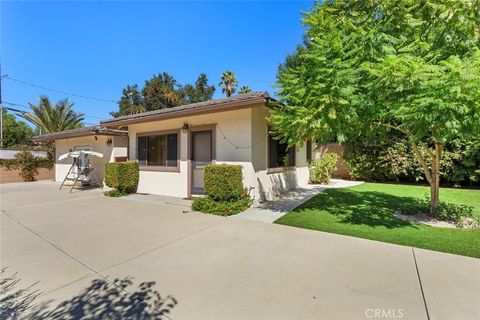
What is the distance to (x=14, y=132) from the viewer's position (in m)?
35.8

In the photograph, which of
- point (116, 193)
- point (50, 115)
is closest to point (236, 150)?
point (116, 193)

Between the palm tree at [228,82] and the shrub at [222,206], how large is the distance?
79.0 feet

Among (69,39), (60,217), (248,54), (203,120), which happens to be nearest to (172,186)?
(203,120)

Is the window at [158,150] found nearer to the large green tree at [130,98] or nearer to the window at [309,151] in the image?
the window at [309,151]

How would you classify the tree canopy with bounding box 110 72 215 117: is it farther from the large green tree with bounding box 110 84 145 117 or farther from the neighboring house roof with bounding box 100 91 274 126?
the neighboring house roof with bounding box 100 91 274 126

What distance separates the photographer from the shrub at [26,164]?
53.0 feet

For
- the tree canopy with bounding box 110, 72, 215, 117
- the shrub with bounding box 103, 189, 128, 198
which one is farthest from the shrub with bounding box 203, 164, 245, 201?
the tree canopy with bounding box 110, 72, 215, 117

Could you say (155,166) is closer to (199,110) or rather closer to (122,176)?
(122,176)

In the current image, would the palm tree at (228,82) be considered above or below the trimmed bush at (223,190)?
above

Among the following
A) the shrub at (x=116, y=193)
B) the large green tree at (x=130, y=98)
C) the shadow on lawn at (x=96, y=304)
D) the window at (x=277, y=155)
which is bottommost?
the shadow on lawn at (x=96, y=304)

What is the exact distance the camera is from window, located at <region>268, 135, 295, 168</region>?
29.6 ft

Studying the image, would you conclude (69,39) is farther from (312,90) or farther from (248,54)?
(312,90)

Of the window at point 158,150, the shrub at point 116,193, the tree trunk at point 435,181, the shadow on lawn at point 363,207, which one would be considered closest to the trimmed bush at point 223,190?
the shadow on lawn at point 363,207

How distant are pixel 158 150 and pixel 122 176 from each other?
1.78 metres
